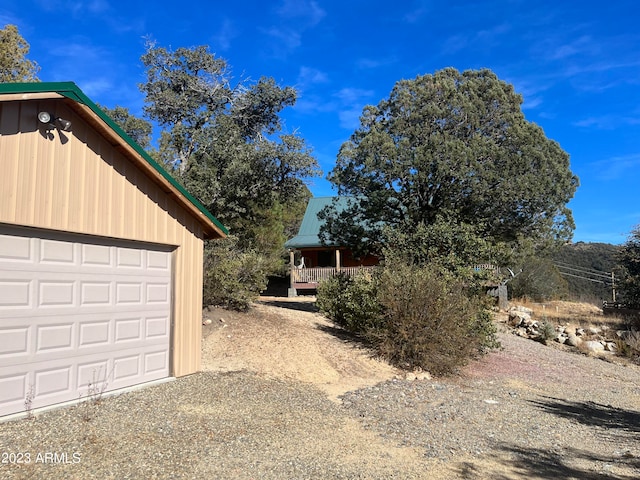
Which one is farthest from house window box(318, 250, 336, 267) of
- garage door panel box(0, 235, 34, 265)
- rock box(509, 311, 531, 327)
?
garage door panel box(0, 235, 34, 265)

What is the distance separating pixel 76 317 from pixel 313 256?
86.6 ft

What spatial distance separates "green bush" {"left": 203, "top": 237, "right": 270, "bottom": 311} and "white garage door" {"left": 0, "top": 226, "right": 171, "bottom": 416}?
3.59 m

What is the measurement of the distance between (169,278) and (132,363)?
4.99ft

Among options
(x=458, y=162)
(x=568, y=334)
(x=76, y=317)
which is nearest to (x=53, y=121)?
(x=76, y=317)

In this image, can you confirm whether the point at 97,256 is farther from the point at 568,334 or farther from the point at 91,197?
the point at 568,334

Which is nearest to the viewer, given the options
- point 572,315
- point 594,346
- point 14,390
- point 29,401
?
point 14,390

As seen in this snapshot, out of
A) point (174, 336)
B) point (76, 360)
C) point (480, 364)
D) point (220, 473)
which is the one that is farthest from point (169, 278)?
point (480, 364)

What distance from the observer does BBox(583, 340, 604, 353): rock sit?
632 inches

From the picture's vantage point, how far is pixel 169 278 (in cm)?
841

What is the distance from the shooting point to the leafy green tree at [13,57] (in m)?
18.5

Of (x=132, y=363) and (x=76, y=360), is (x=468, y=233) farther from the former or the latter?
(x=76, y=360)

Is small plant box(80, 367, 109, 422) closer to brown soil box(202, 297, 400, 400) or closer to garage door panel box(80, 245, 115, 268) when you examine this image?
garage door panel box(80, 245, 115, 268)

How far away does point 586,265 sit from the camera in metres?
52.1

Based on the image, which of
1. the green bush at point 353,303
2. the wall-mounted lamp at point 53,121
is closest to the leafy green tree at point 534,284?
the green bush at point 353,303
